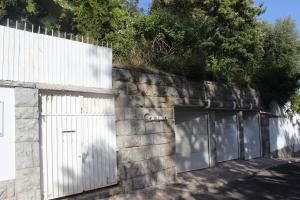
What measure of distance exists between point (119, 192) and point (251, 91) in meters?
10.7

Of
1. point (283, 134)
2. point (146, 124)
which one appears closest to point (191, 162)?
point (146, 124)

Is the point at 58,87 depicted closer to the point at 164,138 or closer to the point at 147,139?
the point at 147,139

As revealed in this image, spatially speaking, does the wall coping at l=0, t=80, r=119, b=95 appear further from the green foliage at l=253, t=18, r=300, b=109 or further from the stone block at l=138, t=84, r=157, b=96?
the green foliage at l=253, t=18, r=300, b=109

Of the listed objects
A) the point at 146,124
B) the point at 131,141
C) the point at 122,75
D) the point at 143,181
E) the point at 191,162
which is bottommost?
the point at 143,181

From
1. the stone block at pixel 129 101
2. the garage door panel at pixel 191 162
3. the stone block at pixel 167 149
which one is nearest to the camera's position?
the stone block at pixel 129 101

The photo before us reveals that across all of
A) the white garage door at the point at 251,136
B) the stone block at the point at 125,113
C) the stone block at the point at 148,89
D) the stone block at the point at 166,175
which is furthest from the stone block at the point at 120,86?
the white garage door at the point at 251,136

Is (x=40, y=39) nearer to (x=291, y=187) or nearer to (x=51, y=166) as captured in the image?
(x=51, y=166)

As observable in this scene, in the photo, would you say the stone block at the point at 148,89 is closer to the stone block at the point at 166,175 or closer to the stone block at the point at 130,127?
the stone block at the point at 130,127

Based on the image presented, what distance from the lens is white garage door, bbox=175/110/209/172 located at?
14.0 meters

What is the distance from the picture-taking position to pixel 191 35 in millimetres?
16531

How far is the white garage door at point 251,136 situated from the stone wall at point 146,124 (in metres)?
Result: 5.24

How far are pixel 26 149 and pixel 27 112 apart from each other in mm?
660

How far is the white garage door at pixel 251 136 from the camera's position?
18734 mm

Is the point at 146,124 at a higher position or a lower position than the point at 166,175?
higher
